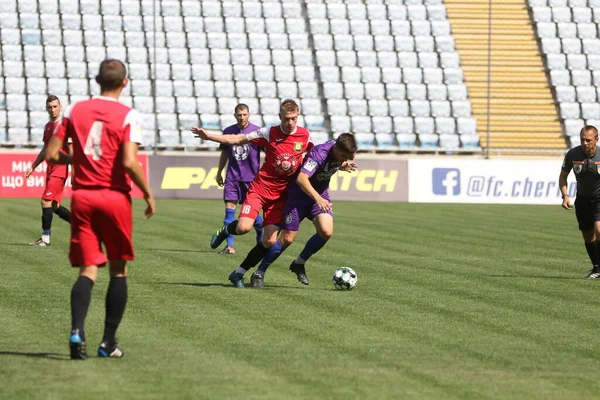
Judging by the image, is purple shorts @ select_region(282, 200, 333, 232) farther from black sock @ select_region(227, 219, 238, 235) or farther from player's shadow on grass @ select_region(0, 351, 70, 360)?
player's shadow on grass @ select_region(0, 351, 70, 360)

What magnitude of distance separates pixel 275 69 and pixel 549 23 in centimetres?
1109

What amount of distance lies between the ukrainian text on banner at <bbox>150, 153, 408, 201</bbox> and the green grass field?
1281 cm

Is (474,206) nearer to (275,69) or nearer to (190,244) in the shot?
(275,69)

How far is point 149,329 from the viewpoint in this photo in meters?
9.44

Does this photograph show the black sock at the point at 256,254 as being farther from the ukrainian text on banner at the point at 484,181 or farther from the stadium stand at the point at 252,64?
the stadium stand at the point at 252,64

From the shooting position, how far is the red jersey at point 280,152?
12586mm

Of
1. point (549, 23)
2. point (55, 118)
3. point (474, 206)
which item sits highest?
point (549, 23)

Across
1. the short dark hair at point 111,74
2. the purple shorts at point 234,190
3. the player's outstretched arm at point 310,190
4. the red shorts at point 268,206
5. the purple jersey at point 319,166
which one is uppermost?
the short dark hair at point 111,74

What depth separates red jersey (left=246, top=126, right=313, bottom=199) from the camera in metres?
12.6

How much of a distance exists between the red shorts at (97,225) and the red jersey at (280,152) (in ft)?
15.7

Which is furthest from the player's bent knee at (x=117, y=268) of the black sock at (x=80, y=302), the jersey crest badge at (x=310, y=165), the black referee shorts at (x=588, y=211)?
the black referee shorts at (x=588, y=211)

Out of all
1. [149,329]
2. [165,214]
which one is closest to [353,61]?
[165,214]

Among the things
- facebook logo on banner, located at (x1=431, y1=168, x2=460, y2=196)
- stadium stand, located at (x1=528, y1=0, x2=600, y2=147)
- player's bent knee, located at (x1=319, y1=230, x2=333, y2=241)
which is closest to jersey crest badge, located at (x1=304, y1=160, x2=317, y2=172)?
player's bent knee, located at (x1=319, y1=230, x2=333, y2=241)

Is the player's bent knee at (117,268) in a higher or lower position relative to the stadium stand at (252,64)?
lower
